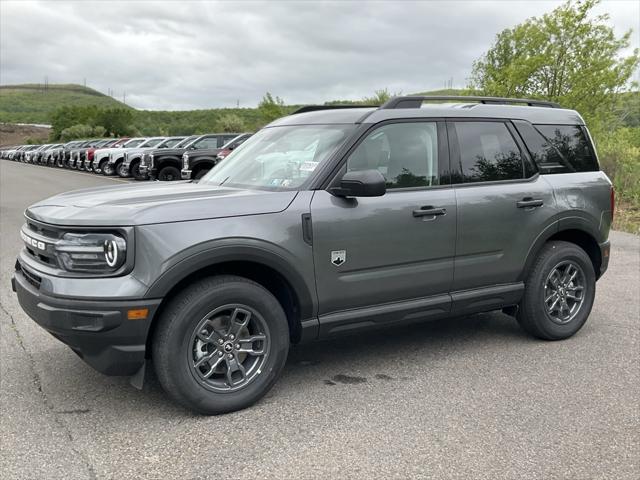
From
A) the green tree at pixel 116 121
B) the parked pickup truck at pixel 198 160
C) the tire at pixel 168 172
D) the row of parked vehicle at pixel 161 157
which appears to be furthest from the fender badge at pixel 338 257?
the green tree at pixel 116 121

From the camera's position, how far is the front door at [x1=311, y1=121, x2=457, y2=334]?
3918mm

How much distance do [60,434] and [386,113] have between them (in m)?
2.84

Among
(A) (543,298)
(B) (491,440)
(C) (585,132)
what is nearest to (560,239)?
(A) (543,298)

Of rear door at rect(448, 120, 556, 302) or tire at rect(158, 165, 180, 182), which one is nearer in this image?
rear door at rect(448, 120, 556, 302)

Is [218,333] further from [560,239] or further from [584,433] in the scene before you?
[560,239]

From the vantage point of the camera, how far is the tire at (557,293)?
4.89m

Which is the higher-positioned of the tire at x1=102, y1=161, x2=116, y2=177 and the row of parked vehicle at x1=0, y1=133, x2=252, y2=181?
the row of parked vehicle at x1=0, y1=133, x2=252, y2=181

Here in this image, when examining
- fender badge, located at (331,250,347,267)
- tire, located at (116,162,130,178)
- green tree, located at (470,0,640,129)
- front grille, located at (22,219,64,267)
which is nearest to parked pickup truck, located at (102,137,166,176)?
tire, located at (116,162,130,178)

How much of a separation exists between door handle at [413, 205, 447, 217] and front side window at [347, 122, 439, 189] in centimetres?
19

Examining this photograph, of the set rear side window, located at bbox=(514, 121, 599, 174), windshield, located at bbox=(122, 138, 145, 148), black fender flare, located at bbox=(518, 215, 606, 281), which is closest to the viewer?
black fender flare, located at bbox=(518, 215, 606, 281)

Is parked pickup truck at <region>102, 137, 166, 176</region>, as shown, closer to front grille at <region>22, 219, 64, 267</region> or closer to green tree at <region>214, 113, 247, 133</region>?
green tree at <region>214, 113, 247, 133</region>

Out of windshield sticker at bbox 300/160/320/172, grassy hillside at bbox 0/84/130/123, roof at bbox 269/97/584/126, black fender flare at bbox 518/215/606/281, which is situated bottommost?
black fender flare at bbox 518/215/606/281

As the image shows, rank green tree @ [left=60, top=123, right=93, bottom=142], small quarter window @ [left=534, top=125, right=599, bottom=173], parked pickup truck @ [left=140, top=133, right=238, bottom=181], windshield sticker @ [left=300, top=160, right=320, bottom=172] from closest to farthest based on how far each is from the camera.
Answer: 1. windshield sticker @ [left=300, top=160, right=320, bottom=172]
2. small quarter window @ [left=534, top=125, right=599, bottom=173]
3. parked pickup truck @ [left=140, top=133, right=238, bottom=181]
4. green tree @ [left=60, top=123, right=93, bottom=142]

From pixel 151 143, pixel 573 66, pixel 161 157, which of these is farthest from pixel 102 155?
pixel 573 66
